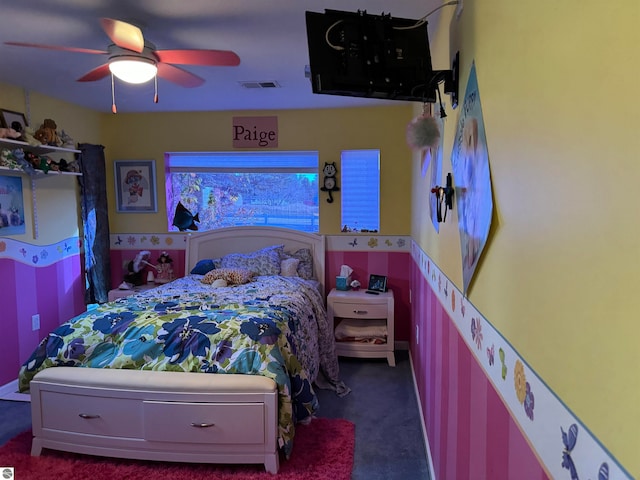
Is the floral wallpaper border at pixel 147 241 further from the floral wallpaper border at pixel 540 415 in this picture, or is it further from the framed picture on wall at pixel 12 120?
the floral wallpaper border at pixel 540 415

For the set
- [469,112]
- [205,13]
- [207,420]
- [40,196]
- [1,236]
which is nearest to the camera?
[469,112]

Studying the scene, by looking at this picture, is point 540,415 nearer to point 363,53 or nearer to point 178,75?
point 363,53

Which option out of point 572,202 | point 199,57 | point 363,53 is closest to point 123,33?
point 199,57

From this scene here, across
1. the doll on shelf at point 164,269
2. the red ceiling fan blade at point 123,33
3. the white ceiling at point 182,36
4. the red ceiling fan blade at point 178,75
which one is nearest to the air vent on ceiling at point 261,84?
the white ceiling at point 182,36

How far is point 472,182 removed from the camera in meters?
1.29

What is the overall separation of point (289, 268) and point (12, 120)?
2427mm

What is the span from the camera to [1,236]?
3213 millimetres

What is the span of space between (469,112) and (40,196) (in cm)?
355

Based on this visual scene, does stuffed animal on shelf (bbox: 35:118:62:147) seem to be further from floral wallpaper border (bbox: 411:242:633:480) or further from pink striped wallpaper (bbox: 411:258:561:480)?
floral wallpaper border (bbox: 411:242:633:480)

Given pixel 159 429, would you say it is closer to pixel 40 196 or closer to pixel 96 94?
pixel 40 196

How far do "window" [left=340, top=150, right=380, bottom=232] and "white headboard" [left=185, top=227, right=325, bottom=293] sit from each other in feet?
1.22

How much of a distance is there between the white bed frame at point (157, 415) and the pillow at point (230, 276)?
4.36 ft

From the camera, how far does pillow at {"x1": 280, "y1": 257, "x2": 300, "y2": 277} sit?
388 cm

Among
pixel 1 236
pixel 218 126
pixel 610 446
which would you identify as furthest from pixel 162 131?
pixel 610 446
